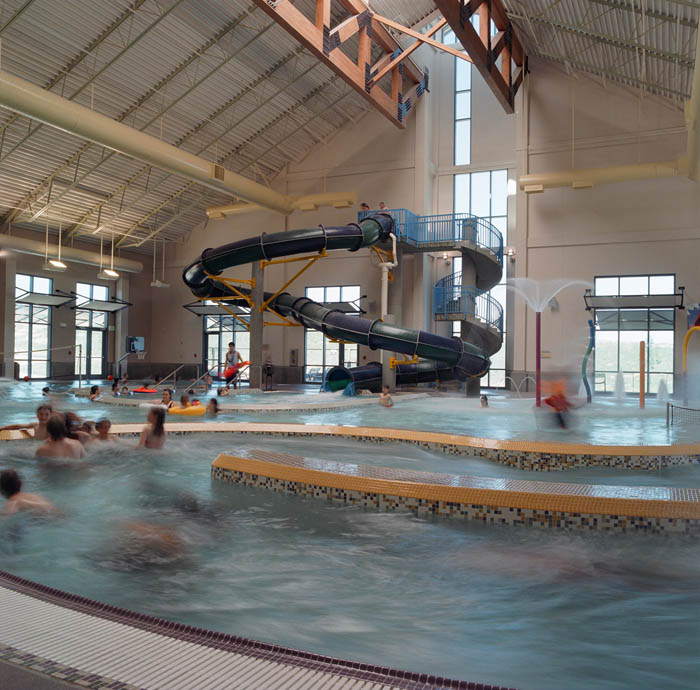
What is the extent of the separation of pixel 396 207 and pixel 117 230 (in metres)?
10.2

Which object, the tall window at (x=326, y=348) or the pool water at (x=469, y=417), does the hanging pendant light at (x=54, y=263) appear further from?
the tall window at (x=326, y=348)

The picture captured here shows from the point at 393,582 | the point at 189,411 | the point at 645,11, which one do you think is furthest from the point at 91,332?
the point at 393,582

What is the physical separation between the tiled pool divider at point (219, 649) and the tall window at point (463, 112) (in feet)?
67.9

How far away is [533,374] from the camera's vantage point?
1902 centimetres

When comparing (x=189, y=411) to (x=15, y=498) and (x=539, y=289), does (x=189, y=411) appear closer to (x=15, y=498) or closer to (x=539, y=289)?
(x=15, y=498)

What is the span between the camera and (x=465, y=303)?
17.5m

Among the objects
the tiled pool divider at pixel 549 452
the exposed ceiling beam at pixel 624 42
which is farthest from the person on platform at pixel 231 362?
the exposed ceiling beam at pixel 624 42

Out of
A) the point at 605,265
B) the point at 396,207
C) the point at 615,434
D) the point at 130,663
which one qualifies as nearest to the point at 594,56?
the point at 605,265

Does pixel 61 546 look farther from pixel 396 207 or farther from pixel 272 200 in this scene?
pixel 396 207

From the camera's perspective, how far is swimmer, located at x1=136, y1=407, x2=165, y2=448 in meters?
7.00

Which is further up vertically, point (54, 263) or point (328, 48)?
point (328, 48)

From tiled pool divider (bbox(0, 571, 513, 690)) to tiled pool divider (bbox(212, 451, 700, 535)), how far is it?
110 inches

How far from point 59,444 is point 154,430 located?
109cm

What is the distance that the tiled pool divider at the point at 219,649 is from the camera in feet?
6.31
